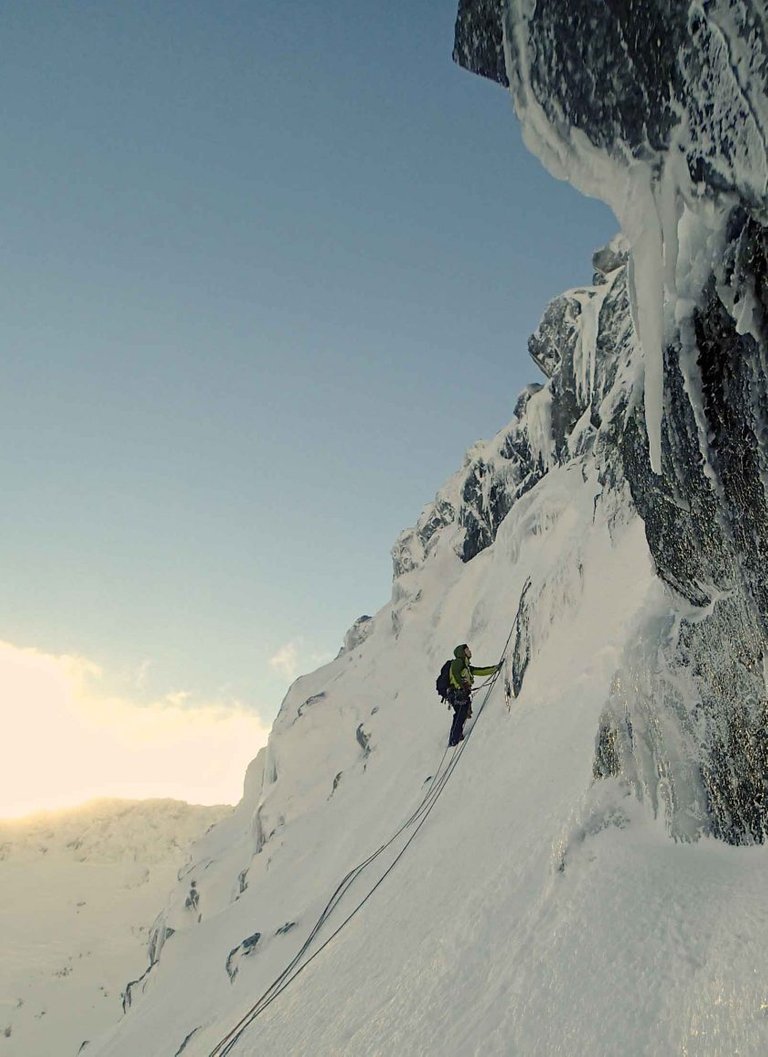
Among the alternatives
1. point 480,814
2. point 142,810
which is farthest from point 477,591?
point 142,810

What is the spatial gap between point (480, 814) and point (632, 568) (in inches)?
156

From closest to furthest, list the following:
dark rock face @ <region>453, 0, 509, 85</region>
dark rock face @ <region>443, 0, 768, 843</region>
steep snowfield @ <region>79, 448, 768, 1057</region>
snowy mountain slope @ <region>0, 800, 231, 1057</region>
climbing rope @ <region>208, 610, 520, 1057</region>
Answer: dark rock face @ <region>443, 0, 768, 843</region> < steep snowfield @ <region>79, 448, 768, 1057</region> < dark rock face @ <region>453, 0, 509, 85</region> < climbing rope @ <region>208, 610, 520, 1057</region> < snowy mountain slope @ <region>0, 800, 231, 1057</region>

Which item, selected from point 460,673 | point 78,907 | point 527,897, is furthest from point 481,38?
point 78,907

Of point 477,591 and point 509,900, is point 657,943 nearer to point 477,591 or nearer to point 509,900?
point 509,900

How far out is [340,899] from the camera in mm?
9398

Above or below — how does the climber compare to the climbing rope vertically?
above

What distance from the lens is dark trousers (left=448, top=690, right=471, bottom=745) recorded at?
462 inches

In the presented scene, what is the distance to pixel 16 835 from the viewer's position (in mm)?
61344

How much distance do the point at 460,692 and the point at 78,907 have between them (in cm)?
4800

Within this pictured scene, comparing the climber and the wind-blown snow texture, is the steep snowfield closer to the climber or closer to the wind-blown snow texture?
the wind-blown snow texture

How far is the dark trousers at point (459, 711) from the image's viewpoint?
462 inches

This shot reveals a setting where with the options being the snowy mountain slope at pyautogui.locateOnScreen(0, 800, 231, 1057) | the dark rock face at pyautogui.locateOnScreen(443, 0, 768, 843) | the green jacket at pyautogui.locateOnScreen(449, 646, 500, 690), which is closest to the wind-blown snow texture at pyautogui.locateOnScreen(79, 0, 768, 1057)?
the dark rock face at pyautogui.locateOnScreen(443, 0, 768, 843)

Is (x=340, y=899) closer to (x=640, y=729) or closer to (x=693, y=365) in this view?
(x=640, y=729)

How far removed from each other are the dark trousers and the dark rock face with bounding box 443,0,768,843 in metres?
6.46
